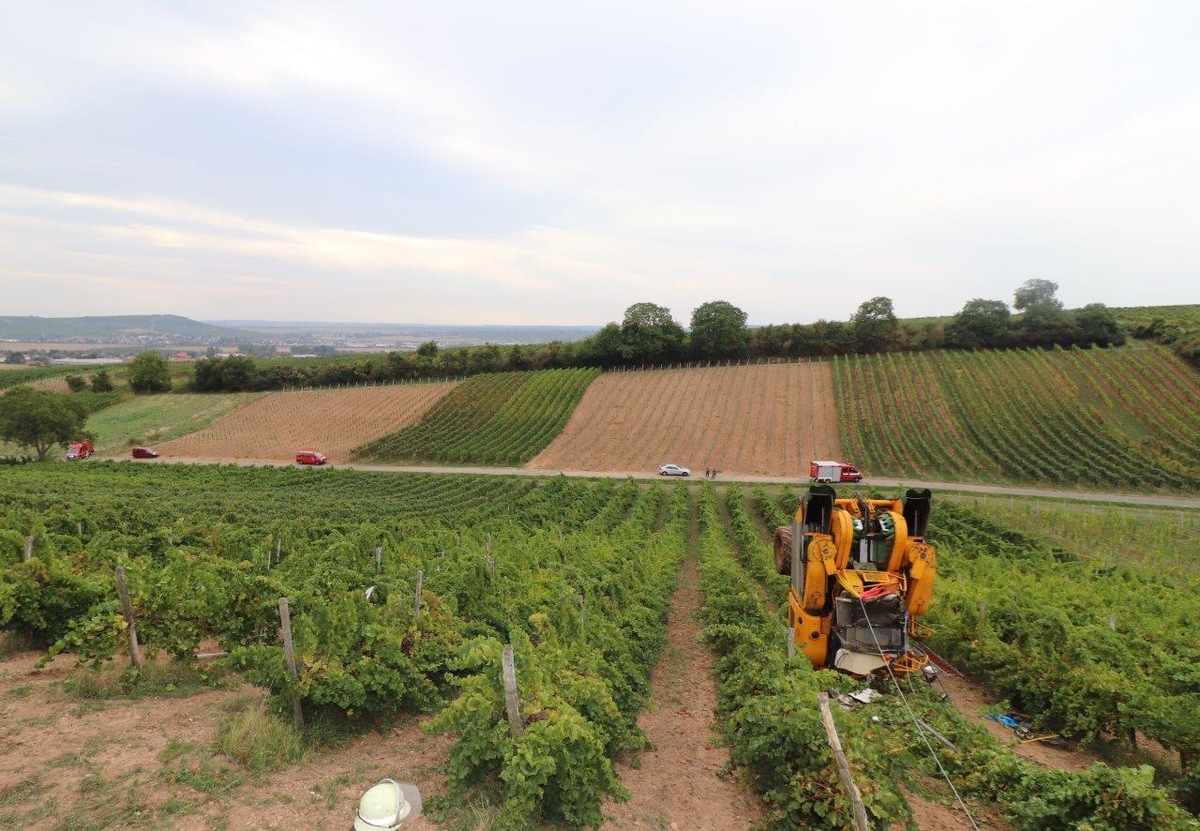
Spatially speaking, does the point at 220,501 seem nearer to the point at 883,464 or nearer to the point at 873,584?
the point at 873,584

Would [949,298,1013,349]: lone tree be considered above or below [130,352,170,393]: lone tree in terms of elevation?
above

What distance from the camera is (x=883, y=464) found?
4066cm

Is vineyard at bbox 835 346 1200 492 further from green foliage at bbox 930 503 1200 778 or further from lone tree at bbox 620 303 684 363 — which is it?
green foliage at bbox 930 503 1200 778

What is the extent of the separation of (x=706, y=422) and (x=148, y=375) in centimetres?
6897

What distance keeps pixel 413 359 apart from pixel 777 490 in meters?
51.7

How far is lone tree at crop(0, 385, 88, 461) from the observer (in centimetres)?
4144

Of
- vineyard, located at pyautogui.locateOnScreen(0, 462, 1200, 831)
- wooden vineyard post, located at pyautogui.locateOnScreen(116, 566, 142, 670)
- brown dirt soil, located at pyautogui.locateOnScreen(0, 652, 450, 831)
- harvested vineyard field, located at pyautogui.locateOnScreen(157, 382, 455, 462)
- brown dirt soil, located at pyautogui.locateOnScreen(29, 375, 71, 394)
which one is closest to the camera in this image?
brown dirt soil, located at pyautogui.locateOnScreen(0, 652, 450, 831)

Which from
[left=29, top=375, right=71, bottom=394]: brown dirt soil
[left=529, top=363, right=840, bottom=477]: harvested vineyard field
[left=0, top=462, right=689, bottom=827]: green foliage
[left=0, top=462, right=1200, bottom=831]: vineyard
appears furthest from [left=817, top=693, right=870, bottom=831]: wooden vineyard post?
[left=29, top=375, right=71, bottom=394]: brown dirt soil

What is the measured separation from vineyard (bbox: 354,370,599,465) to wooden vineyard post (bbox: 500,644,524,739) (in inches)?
1526

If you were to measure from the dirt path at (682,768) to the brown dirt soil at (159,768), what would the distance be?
2.43 m

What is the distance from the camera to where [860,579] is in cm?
857

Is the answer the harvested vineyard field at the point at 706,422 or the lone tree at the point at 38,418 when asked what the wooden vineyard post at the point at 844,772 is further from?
the lone tree at the point at 38,418

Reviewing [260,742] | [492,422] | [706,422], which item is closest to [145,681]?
[260,742]

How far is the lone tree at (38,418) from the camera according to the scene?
41438mm
